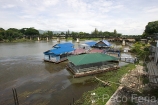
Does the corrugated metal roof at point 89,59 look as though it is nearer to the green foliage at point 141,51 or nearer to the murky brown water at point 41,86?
the murky brown water at point 41,86

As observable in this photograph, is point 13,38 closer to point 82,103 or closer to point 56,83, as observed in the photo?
point 56,83

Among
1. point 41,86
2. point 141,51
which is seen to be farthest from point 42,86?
point 141,51

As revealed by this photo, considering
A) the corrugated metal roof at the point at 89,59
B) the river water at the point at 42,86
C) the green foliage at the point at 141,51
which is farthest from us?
the green foliage at the point at 141,51

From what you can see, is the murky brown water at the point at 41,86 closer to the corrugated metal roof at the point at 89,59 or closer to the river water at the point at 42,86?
the river water at the point at 42,86

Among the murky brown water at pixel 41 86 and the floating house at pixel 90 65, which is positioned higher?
the floating house at pixel 90 65

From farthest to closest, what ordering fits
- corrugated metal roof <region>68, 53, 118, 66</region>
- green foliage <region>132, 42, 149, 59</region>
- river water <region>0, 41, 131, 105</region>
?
green foliage <region>132, 42, 149, 59</region> < corrugated metal roof <region>68, 53, 118, 66</region> < river water <region>0, 41, 131, 105</region>

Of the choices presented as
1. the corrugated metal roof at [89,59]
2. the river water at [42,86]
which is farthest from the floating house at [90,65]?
the river water at [42,86]

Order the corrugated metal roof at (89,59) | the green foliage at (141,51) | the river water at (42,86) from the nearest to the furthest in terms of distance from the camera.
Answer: the river water at (42,86), the corrugated metal roof at (89,59), the green foliage at (141,51)

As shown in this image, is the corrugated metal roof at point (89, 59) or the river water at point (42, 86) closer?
the river water at point (42, 86)

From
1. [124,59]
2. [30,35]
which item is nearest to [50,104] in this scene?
[124,59]

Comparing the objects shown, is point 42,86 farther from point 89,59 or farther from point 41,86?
point 89,59

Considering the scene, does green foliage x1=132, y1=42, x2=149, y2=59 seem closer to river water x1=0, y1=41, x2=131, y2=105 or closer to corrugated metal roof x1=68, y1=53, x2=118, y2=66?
corrugated metal roof x1=68, y1=53, x2=118, y2=66

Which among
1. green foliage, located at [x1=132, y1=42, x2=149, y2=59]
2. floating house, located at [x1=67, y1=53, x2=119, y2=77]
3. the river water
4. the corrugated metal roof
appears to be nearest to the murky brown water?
the river water

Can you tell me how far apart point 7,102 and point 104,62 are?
44.2 ft
